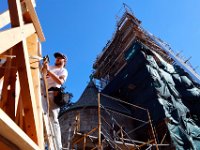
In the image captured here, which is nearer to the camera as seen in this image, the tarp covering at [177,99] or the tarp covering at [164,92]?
the tarp covering at [177,99]

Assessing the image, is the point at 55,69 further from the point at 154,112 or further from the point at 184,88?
the point at 184,88

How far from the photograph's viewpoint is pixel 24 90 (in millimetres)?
2867

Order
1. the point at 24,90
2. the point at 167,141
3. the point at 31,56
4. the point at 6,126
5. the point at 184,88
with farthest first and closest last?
the point at 184,88 < the point at 167,141 < the point at 31,56 < the point at 24,90 < the point at 6,126

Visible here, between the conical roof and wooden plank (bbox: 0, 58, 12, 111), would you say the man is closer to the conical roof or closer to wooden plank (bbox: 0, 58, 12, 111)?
wooden plank (bbox: 0, 58, 12, 111)

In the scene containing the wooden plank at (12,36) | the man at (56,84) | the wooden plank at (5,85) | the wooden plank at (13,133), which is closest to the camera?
the wooden plank at (13,133)

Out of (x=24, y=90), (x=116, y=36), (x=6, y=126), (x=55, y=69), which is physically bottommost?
(x=6, y=126)

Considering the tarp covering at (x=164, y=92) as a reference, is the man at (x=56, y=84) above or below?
below

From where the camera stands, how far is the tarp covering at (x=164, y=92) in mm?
15531

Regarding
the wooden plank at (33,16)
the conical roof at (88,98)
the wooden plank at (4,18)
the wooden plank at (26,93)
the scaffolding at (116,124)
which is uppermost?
the conical roof at (88,98)

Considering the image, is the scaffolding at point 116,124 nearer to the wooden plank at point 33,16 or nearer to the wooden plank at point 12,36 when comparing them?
the wooden plank at point 33,16

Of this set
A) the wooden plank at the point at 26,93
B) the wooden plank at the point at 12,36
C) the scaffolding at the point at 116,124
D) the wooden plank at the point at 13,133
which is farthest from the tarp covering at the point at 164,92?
the wooden plank at the point at 13,133

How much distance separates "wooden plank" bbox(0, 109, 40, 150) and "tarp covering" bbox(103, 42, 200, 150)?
→ 42.1 feet

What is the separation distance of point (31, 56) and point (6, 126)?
4.82 ft

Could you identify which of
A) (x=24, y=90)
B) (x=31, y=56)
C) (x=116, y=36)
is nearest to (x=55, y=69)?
(x=31, y=56)
